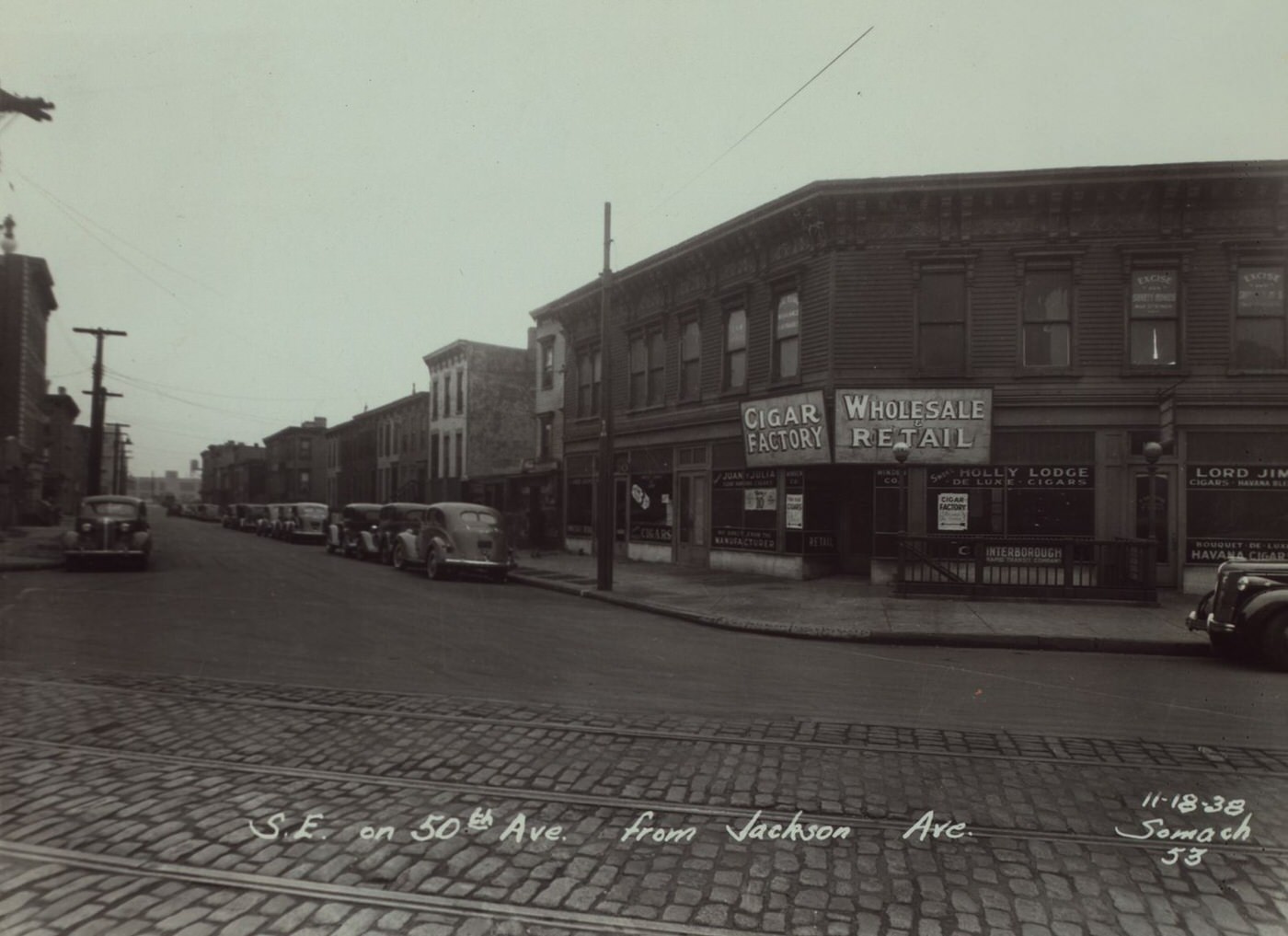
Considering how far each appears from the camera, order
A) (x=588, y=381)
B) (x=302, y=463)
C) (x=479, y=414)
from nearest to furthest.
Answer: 1. (x=588, y=381)
2. (x=479, y=414)
3. (x=302, y=463)

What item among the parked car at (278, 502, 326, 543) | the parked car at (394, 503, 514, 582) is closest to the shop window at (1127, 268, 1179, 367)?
the parked car at (394, 503, 514, 582)

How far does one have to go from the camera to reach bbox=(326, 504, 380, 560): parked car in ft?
86.4

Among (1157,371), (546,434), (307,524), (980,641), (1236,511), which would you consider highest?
(1157,371)

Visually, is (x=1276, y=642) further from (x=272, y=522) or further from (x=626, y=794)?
(x=272, y=522)

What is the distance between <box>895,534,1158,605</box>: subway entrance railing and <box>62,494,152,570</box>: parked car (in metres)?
18.1

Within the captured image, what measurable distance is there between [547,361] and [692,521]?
11903 mm

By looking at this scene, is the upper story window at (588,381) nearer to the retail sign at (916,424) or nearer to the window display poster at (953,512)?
the retail sign at (916,424)

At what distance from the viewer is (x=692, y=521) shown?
22.5 meters

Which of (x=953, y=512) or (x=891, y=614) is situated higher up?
(x=953, y=512)

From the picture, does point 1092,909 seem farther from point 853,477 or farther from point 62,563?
point 62,563

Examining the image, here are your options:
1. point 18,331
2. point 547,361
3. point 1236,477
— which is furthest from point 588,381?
point 18,331

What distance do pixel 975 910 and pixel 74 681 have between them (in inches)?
312

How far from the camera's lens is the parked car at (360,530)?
26344 mm

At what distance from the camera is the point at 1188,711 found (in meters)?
7.16
